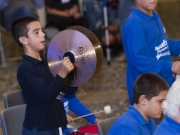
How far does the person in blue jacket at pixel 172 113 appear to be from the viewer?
92.7 inches

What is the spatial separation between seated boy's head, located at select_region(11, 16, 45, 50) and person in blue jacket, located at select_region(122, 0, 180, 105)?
2.29ft

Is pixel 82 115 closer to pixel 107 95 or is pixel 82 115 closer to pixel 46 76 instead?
pixel 46 76

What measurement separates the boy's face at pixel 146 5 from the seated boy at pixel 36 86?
32.2 inches

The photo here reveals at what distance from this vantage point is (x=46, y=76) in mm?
3105

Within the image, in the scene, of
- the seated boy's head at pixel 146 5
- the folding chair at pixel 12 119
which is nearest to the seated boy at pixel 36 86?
the folding chair at pixel 12 119

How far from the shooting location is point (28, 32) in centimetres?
316

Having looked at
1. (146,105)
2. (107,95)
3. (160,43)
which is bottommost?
(107,95)

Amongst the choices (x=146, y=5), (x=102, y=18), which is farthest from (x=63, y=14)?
(x=146, y=5)

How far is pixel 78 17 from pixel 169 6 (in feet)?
10.8

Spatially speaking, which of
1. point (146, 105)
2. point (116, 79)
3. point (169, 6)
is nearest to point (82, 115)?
point (146, 105)

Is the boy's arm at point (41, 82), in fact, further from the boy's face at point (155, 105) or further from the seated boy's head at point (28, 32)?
the boy's face at point (155, 105)

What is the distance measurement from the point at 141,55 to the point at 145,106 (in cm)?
72

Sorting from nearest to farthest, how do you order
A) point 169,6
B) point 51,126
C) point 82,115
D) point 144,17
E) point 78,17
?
1. point 51,126
2. point 144,17
3. point 82,115
4. point 78,17
5. point 169,6

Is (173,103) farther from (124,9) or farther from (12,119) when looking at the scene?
(124,9)
